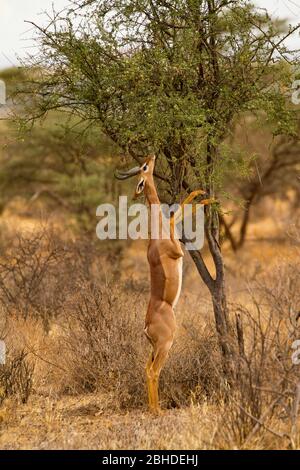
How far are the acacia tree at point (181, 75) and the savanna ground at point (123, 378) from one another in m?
0.70

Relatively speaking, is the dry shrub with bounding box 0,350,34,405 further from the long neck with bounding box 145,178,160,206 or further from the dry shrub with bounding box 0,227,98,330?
the dry shrub with bounding box 0,227,98,330

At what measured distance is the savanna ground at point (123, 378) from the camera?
20.0ft

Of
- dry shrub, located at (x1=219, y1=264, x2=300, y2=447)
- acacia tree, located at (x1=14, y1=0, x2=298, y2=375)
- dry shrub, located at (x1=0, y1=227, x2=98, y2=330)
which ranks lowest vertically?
dry shrub, located at (x1=219, y1=264, x2=300, y2=447)

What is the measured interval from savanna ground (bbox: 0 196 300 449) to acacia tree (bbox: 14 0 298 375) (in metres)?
0.70

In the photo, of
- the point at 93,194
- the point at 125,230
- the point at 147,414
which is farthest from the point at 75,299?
the point at 93,194

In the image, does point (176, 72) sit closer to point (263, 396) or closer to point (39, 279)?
point (263, 396)

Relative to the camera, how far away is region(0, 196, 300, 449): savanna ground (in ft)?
20.0

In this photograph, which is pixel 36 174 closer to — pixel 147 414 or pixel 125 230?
pixel 125 230

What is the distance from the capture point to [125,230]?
1677 centimetres

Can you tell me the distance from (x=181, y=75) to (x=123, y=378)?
2914mm

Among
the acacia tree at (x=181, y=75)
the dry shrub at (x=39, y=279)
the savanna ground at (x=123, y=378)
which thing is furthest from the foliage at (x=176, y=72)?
the dry shrub at (x=39, y=279)
